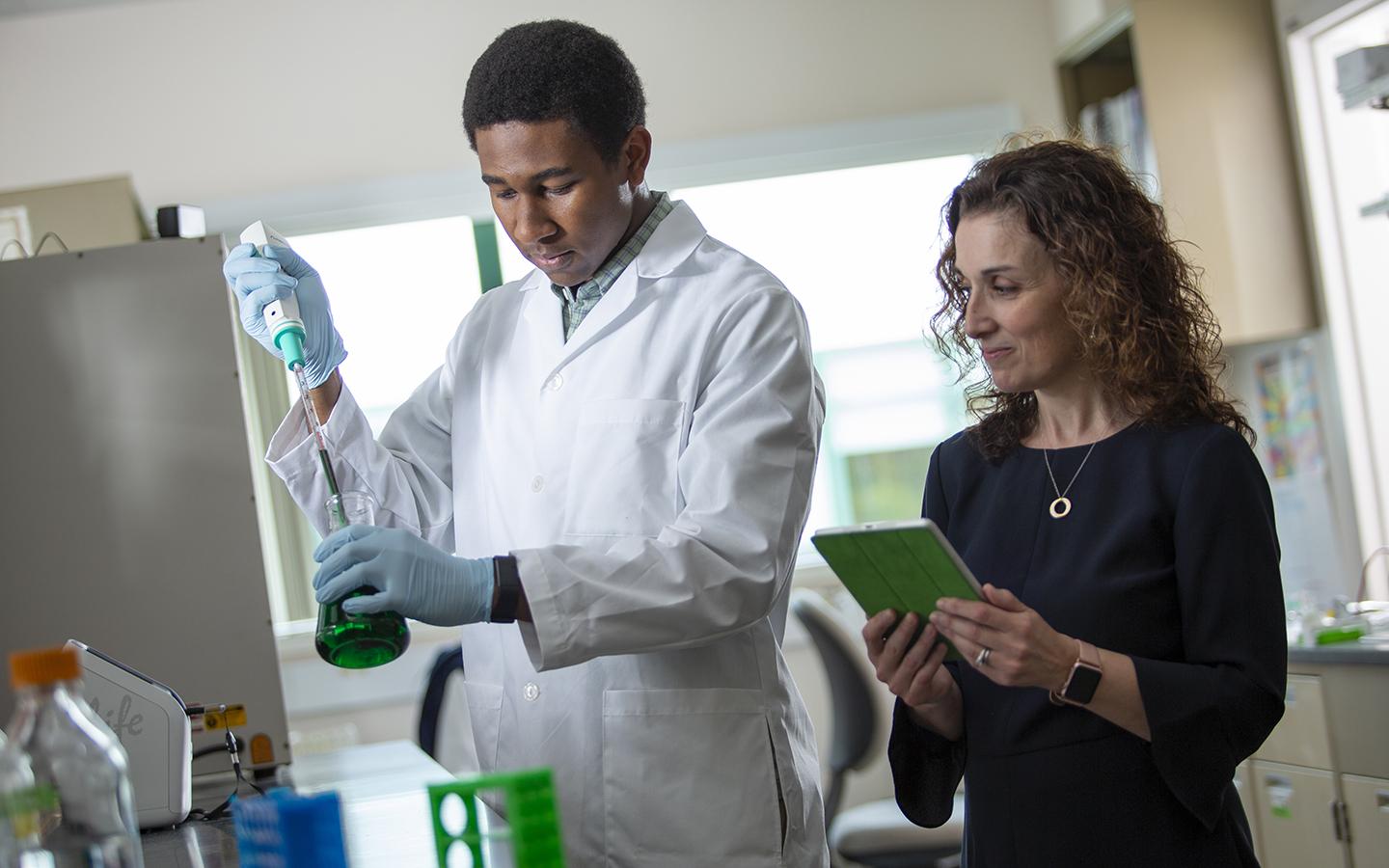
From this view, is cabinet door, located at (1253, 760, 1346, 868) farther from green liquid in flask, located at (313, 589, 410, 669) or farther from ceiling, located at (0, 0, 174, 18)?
ceiling, located at (0, 0, 174, 18)

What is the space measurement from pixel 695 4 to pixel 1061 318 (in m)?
2.72

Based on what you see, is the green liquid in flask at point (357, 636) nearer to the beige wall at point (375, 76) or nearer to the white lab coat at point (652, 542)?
the white lab coat at point (652, 542)

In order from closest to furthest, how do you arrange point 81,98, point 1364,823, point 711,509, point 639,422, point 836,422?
point 711,509
point 639,422
point 1364,823
point 81,98
point 836,422

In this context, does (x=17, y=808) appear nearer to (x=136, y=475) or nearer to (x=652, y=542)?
(x=652, y=542)

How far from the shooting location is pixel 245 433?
2.46 m

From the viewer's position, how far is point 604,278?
1501 millimetres

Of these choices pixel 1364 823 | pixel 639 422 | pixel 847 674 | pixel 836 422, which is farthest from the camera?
pixel 836 422

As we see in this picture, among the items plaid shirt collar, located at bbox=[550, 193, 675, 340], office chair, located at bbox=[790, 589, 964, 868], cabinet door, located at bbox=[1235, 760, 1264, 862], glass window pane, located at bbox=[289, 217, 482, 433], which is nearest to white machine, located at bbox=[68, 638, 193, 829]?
plaid shirt collar, located at bbox=[550, 193, 675, 340]

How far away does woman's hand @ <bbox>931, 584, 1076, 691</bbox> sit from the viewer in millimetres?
1163

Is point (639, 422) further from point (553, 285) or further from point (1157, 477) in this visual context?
point (1157, 477)

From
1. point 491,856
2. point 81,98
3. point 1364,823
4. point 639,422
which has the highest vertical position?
point 81,98

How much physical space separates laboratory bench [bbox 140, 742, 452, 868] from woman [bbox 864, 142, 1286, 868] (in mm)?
474

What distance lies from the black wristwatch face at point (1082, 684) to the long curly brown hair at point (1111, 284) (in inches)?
10.4

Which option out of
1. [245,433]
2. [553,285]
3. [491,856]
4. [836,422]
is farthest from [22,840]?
[836,422]
